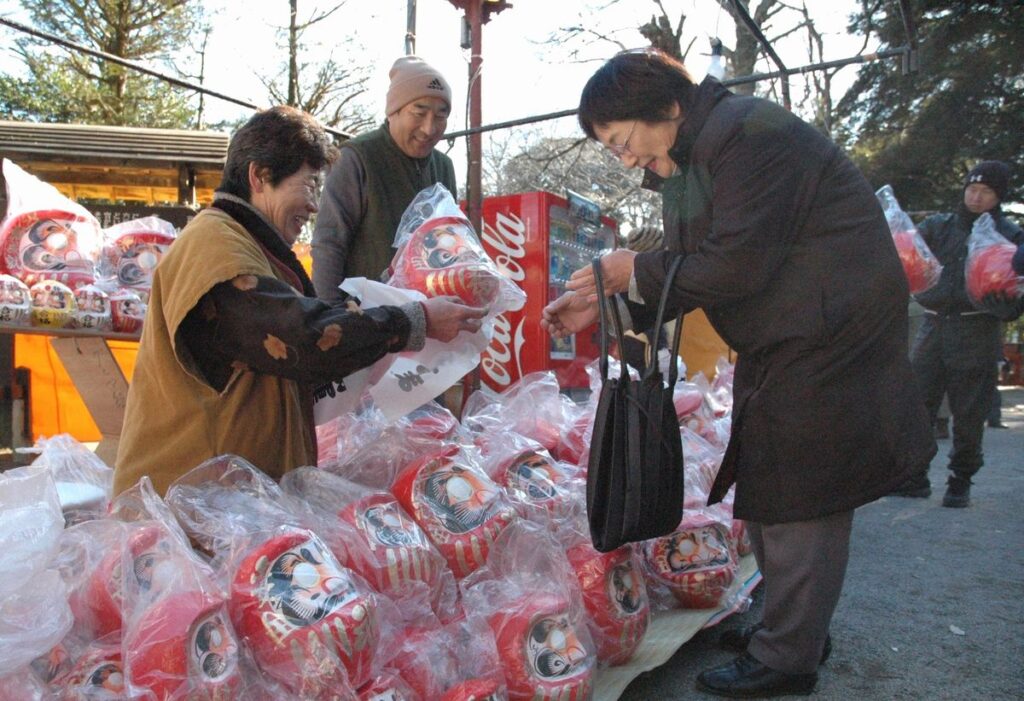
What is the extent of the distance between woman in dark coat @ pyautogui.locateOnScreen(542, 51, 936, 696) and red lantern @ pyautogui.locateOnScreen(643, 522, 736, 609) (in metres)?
0.41

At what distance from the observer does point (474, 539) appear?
210cm

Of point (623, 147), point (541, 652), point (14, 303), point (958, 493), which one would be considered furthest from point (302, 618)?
point (958, 493)

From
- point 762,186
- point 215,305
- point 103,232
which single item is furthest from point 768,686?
point 103,232

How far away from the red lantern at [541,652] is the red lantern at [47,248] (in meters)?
2.48

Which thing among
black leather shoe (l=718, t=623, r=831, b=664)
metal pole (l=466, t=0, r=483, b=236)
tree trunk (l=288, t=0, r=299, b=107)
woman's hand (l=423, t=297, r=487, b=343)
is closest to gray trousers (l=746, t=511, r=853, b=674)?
black leather shoe (l=718, t=623, r=831, b=664)

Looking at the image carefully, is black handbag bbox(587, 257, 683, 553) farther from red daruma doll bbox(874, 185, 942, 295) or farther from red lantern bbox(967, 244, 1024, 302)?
red lantern bbox(967, 244, 1024, 302)

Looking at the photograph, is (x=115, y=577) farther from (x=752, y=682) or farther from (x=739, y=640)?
(x=739, y=640)

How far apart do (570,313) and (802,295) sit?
0.63m

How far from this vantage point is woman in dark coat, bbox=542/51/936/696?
78.0 inches

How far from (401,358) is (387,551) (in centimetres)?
61

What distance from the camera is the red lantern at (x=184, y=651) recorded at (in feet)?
4.78

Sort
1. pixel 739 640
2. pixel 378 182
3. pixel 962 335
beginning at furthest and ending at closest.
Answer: pixel 962 335, pixel 378 182, pixel 739 640

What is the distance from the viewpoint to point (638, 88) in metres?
2.06

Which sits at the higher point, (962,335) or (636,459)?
(962,335)
